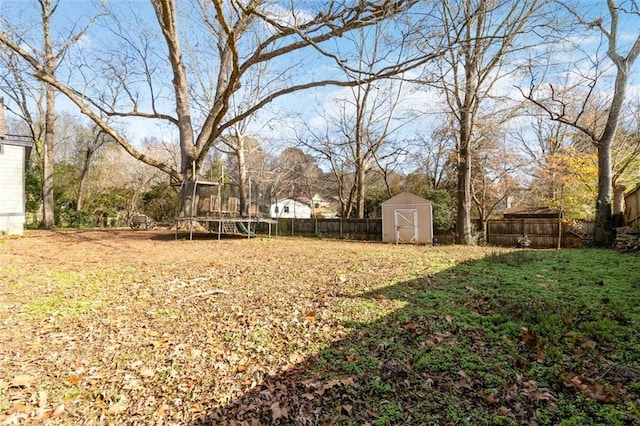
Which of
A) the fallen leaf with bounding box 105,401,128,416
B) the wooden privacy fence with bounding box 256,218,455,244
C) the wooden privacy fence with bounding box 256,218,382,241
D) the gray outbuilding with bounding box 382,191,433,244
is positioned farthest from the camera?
the wooden privacy fence with bounding box 256,218,382,241

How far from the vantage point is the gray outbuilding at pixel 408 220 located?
13289 millimetres

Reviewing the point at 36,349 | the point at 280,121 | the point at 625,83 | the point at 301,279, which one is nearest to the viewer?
the point at 36,349

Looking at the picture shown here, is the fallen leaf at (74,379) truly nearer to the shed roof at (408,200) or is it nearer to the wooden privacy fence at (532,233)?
the shed roof at (408,200)

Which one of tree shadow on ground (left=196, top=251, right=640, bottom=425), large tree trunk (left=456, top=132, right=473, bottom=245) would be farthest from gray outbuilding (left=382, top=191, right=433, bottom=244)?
tree shadow on ground (left=196, top=251, right=640, bottom=425)

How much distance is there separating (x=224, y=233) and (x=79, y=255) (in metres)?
6.01

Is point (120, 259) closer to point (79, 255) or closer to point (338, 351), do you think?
point (79, 255)

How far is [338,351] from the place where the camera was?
285 cm

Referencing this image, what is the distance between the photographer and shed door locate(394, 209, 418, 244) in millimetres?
13524

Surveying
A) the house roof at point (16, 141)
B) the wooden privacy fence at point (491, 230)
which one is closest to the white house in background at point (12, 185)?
the house roof at point (16, 141)

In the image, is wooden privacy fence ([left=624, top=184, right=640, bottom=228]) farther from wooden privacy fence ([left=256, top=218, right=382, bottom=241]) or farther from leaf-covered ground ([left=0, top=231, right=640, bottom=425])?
wooden privacy fence ([left=256, top=218, right=382, bottom=241])

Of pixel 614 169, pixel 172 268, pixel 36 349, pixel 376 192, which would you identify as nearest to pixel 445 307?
pixel 36 349

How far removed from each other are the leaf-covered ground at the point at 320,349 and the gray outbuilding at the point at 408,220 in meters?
8.26

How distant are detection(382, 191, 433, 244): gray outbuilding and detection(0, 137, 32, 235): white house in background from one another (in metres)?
13.5

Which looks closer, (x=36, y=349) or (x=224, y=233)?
(x=36, y=349)
